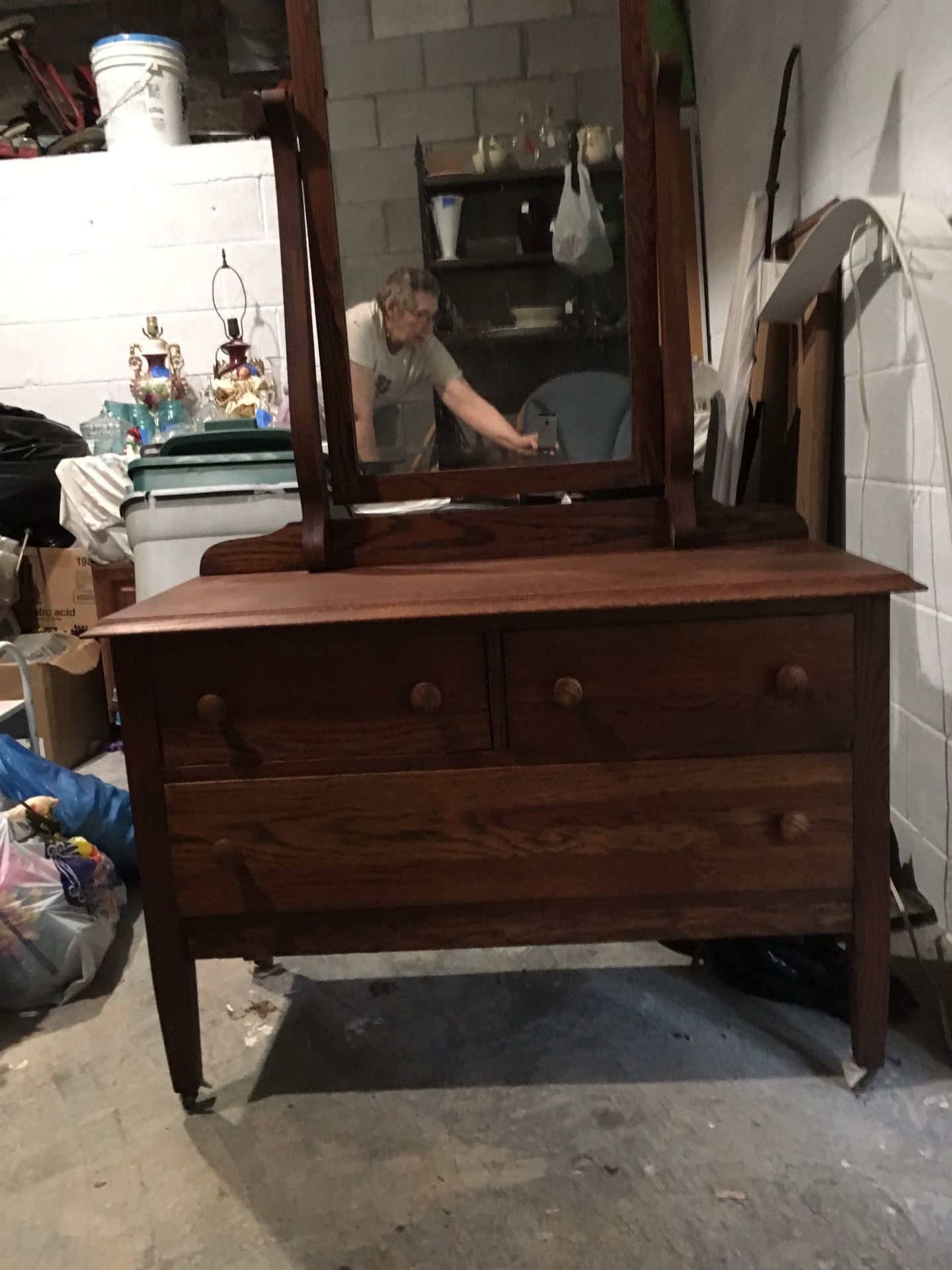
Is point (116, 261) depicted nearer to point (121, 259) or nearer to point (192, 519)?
point (121, 259)

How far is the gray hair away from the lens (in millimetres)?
1399

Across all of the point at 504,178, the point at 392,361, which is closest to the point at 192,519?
the point at 392,361

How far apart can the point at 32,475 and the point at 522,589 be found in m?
2.14

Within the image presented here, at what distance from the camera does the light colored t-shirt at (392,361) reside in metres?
1.42

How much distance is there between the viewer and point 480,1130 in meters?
1.22

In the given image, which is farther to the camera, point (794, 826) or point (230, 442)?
point (230, 442)

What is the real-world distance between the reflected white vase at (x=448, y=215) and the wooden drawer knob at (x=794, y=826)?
0.95m

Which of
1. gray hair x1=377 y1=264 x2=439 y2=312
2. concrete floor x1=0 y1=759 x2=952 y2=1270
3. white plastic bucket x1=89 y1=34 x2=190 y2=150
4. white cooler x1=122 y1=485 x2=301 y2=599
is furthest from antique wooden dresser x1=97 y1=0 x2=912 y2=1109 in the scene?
white plastic bucket x1=89 y1=34 x2=190 y2=150

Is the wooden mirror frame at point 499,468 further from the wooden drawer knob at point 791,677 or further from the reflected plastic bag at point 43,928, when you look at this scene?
the reflected plastic bag at point 43,928

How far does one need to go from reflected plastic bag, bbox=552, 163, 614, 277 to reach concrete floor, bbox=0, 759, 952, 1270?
113cm

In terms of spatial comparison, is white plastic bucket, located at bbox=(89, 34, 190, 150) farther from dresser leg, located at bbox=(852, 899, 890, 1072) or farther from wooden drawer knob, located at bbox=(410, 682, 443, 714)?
dresser leg, located at bbox=(852, 899, 890, 1072)

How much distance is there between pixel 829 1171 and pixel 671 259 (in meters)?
1.22

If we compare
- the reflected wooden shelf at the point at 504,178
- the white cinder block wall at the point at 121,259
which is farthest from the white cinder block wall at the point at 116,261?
the reflected wooden shelf at the point at 504,178

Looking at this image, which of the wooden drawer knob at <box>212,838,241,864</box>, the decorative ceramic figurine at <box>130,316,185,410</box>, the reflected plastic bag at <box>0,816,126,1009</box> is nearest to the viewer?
the wooden drawer knob at <box>212,838,241,864</box>
